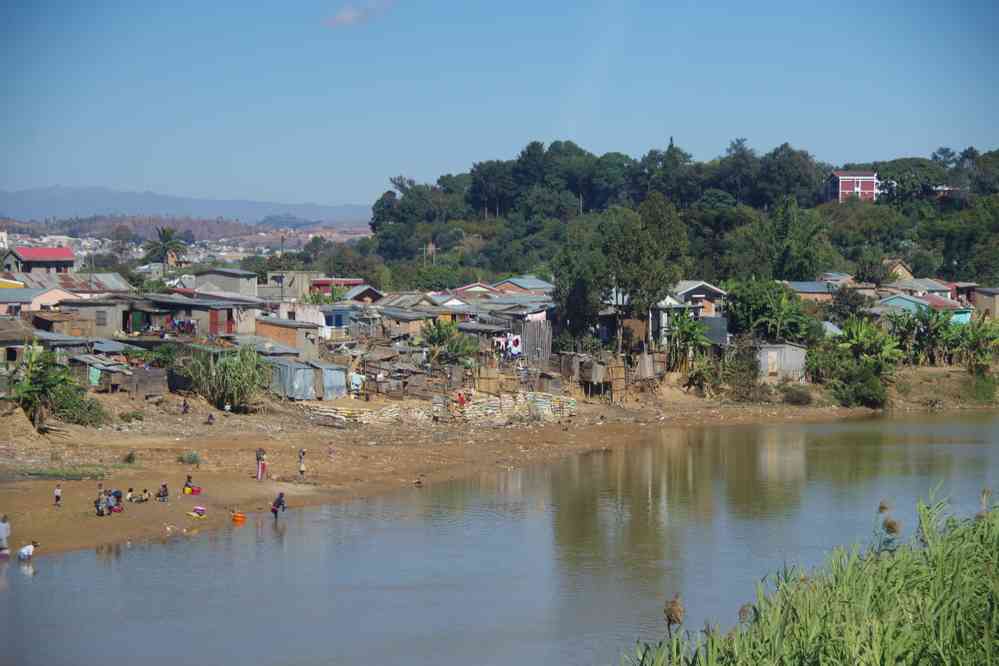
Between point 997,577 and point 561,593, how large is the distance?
6636mm

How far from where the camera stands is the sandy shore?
60.0 ft

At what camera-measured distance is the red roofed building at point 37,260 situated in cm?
4441

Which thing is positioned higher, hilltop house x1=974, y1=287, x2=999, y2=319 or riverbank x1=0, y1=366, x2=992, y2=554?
hilltop house x1=974, y1=287, x2=999, y2=319

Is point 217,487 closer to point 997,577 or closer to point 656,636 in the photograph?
point 656,636

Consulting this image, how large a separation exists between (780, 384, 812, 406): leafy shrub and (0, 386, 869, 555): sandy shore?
18.3ft

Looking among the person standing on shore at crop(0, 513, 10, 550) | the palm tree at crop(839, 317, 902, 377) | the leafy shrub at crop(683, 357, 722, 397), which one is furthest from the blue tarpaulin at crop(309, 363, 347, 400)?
the palm tree at crop(839, 317, 902, 377)

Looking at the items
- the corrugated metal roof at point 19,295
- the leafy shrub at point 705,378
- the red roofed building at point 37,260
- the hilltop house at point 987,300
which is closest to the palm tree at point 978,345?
the leafy shrub at point 705,378

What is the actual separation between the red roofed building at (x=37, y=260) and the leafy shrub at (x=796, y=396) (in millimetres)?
26554

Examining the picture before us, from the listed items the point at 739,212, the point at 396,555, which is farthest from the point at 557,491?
the point at 739,212

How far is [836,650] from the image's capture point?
9.74 meters

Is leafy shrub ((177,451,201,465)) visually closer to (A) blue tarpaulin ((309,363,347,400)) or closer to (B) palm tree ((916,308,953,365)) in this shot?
(A) blue tarpaulin ((309,363,347,400))

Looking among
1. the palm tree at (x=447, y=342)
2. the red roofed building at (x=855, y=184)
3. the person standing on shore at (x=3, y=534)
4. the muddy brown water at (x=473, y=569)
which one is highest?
the red roofed building at (x=855, y=184)

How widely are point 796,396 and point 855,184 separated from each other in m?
40.8

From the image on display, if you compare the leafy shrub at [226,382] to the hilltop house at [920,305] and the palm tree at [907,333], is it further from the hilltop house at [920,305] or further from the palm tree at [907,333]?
A: the hilltop house at [920,305]
